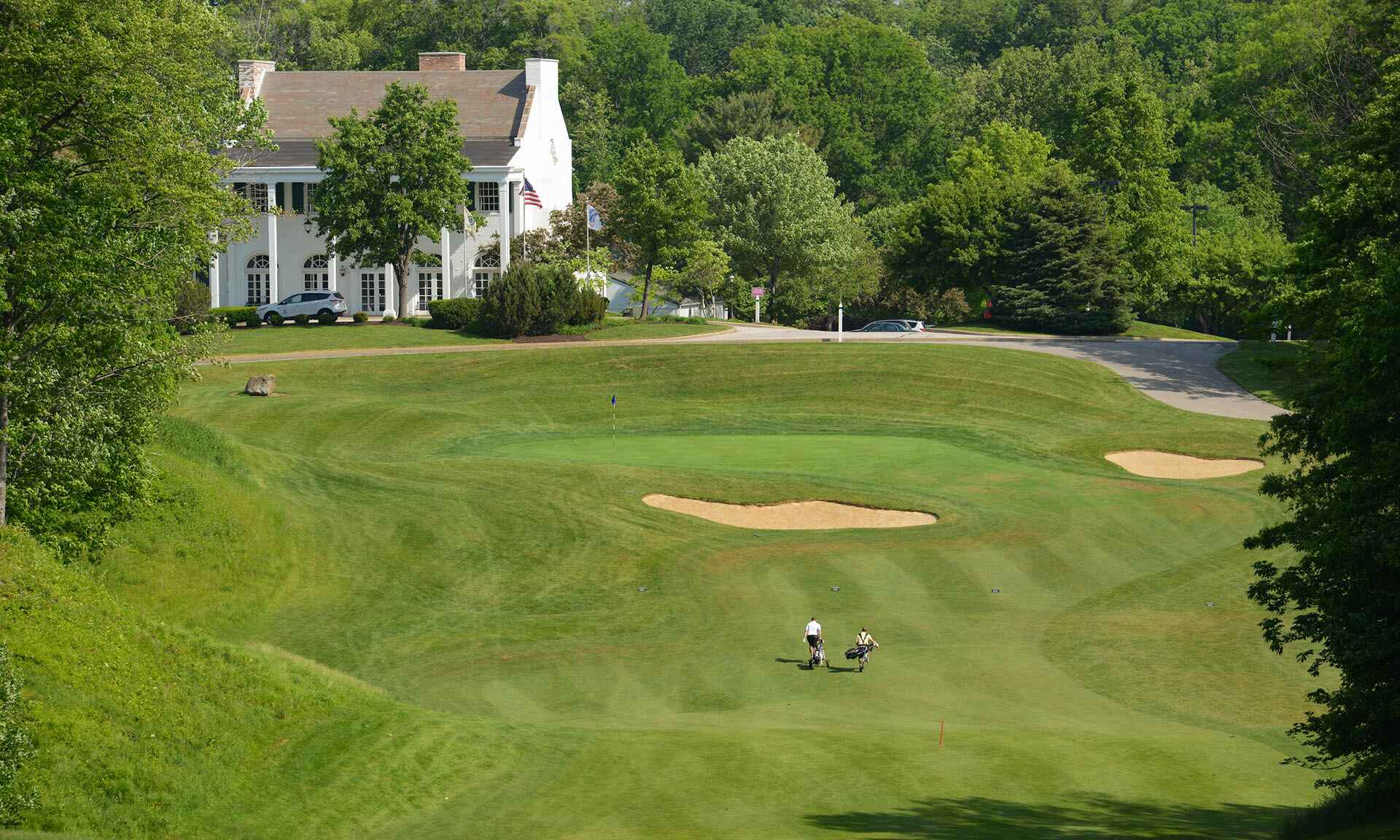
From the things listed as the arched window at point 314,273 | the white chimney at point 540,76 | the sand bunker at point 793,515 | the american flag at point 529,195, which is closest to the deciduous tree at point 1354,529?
the sand bunker at point 793,515

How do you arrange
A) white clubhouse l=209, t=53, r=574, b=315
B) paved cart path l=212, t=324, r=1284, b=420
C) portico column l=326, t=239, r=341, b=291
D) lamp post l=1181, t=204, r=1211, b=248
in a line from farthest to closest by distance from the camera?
lamp post l=1181, t=204, r=1211, b=248, portico column l=326, t=239, r=341, b=291, white clubhouse l=209, t=53, r=574, b=315, paved cart path l=212, t=324, r=1284, b=420

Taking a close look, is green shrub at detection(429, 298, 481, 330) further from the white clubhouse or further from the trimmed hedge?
the white clubhouse

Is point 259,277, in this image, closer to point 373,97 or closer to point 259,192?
point 259,192

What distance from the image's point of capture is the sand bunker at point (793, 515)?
42.3 m

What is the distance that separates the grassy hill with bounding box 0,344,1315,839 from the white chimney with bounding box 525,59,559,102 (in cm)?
4056

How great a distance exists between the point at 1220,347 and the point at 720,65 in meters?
122

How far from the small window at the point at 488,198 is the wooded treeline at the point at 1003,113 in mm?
18577

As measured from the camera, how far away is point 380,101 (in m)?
96.7

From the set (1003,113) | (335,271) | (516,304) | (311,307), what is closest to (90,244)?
(516,304)

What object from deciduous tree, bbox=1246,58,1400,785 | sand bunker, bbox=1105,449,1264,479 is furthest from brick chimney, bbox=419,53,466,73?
deciduous tree, bbox=1246,58,1400,785

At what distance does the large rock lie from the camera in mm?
59375

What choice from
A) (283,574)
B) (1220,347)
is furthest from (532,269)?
(283,574)

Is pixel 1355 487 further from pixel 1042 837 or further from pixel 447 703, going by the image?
pixel 447 703

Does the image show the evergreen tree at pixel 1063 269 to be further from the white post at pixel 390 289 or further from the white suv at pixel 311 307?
the white suv at pixel 311 307
